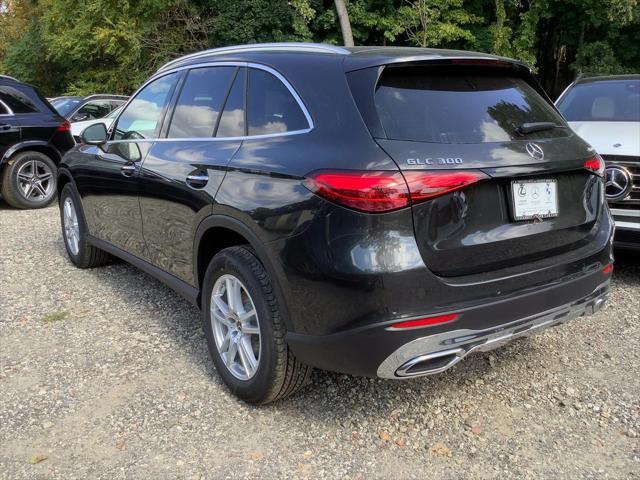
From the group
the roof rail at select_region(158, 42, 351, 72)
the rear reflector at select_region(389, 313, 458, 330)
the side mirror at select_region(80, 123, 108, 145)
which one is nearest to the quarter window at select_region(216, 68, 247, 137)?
the roof rail at select_region(158, 42, 351, 72)

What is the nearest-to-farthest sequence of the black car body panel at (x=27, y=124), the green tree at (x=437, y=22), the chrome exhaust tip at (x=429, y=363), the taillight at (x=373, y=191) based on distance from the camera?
1. the taillight at (x=373, y=191)
2. the chrome exhaust tip at (x=429, y=363)
3. the black car body panel at (x=27, y=124)
4. the green tree at (x=437, y=22)

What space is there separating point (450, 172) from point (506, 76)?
0.98 meters

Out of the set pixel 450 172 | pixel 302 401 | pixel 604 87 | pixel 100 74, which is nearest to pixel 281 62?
pixel 450 172

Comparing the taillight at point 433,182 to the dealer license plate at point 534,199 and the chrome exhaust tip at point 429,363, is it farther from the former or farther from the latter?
the chrome exhaust tip at point 429,363

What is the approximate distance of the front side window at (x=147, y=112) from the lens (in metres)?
4.01

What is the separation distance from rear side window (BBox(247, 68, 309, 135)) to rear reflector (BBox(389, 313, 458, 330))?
100 cm

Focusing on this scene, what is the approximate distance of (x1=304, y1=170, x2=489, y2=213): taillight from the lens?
2381 mm

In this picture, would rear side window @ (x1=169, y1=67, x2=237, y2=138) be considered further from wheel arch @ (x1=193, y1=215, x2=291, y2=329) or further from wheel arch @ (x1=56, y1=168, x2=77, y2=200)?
wheel arch @ (x1=56, y1=168, x2=77, y2=200)

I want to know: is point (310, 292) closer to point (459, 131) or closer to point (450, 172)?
point (450, 172)

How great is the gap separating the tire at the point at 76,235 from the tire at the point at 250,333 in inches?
95.5

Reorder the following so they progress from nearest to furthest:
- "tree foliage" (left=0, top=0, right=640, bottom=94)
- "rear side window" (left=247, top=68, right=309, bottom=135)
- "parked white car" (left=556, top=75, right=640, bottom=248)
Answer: "rear side window" (left=247, top=68, right=309, bottom=135) → "parked white car" (left=556, top=75, right=640, bottom=248) → "tree foliage" (left=0, top=0, right=640, bottom=94)

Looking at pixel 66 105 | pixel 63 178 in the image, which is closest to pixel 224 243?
pixel 63 178

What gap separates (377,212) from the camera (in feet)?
7.81

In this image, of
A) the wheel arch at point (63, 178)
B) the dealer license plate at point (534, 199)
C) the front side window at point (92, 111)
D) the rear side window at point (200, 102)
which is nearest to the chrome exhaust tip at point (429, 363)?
the dealer license plate at point (534, 199)
